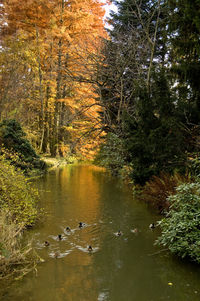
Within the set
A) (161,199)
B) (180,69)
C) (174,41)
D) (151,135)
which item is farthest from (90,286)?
(174,41)

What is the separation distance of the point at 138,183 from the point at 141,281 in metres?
5.72

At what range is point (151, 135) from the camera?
8680mm

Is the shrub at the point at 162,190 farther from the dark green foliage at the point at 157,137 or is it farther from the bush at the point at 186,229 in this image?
the bush at the point at 186,229

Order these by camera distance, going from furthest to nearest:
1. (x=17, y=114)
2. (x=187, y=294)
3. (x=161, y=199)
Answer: (x=17, y=114), (x=161, y=199), (x=187, y=294)

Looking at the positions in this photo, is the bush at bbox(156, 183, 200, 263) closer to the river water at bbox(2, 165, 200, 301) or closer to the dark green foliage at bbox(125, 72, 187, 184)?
the river water at bbox(2, 165, 200, 301)

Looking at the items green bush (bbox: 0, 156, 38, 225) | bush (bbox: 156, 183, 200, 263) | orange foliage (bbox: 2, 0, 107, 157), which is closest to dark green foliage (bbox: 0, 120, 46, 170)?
orange foliage (bbox: 2, 0, 107, 157)

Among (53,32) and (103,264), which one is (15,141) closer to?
(53,32)

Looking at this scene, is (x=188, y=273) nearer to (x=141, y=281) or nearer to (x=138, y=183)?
(x=141, y=281)

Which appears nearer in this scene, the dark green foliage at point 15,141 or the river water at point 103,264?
the river water at point 103,264

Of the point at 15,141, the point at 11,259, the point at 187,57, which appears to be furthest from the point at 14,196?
the point at 15,141

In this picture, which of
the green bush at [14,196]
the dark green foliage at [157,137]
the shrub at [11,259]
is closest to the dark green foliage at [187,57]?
the dark green foliage at [157,137]

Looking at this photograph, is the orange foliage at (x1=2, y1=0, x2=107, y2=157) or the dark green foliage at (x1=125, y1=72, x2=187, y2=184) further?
the orange foliage at (x1=2, y1=0, x2=107, y2=157)

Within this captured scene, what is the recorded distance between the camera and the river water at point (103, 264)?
4.09m

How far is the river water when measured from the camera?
13.4 feet
